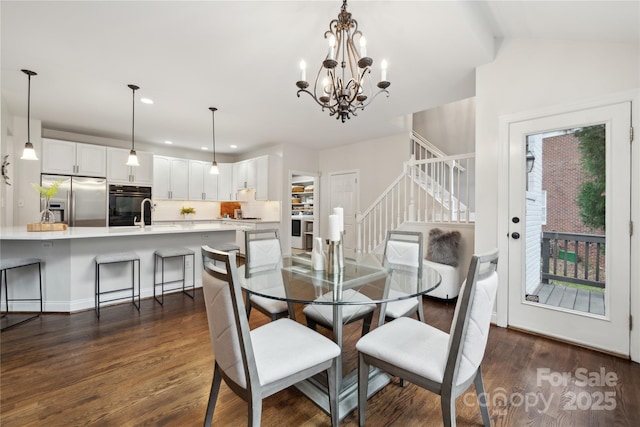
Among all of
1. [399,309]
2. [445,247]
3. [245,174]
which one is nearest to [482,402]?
[399,309]

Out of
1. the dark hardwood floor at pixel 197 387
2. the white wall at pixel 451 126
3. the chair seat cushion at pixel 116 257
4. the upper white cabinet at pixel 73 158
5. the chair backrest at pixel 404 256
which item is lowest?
the dark hardwood floor at pixel 197 387

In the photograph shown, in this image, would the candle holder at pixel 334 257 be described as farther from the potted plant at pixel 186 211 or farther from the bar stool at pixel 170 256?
the potted plant at pixel 186 211

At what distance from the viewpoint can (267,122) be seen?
458 cm

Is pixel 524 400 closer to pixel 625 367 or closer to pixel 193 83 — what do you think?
pixel 625 367

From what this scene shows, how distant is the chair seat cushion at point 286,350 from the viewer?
1206 millimetres

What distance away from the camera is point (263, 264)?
2379 millimetres

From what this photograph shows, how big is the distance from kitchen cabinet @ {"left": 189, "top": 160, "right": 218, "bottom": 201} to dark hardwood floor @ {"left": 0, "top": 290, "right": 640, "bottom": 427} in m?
4.24

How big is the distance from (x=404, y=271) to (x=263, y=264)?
116 centimetres

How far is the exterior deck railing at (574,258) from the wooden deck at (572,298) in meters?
0.07

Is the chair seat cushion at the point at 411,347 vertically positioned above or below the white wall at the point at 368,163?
below

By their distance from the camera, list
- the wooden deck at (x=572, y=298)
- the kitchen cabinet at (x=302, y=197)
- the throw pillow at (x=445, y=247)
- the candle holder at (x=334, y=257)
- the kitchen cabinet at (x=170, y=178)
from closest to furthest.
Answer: the candle holder at (x=334, y=257) < the wooden deck at (x=572, y=298) < the throw pillow at (x=445, y=247) < the kitchen cabinet at (x=170, y=178) < the kitchen cabinet at (x=302, y=197)

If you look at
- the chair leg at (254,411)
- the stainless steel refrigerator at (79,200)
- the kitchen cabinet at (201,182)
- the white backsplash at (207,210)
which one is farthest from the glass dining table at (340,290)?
the kitchen cabinet at (201,182)

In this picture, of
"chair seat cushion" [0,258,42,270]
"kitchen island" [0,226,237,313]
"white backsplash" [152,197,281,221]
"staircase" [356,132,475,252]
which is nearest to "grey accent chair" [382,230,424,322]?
"staircase" [356,132,475,252]

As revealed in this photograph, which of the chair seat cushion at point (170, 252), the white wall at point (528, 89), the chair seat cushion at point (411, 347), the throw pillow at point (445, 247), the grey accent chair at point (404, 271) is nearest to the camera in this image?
the chair seat cushion at point (411, 347)
